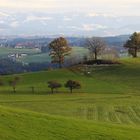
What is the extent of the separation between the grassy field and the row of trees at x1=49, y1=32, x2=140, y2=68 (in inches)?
298

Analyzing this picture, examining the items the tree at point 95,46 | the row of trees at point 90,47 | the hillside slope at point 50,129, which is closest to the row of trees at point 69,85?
the row of trees at point 90,47

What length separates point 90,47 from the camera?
126375mm

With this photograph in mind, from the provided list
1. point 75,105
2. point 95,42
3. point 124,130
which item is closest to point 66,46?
point 95,42

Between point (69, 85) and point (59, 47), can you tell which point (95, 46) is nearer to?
point (59, 47)

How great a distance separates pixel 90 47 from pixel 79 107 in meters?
66.8

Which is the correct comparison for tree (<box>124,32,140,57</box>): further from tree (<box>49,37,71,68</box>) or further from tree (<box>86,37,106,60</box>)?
tree (<box>49,37,71,68</box>)

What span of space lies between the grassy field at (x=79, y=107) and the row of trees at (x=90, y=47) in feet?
24.9

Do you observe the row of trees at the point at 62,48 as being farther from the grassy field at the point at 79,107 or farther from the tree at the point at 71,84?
the tree at the point at 71,84

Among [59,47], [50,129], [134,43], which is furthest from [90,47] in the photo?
[50,129]

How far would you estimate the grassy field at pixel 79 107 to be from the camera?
25.6m

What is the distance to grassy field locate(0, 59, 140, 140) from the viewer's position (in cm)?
2562

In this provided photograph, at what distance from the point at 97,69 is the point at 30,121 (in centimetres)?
8047

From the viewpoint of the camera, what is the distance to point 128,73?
3974 inches

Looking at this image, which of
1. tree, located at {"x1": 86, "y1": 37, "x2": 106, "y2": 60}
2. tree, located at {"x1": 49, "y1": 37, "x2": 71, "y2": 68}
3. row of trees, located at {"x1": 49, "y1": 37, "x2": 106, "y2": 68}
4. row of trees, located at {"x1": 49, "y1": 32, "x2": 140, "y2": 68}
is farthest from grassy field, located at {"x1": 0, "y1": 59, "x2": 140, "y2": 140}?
tree, located at {"x1": 49, "y1": 37, "x2": 71, "y2": 68}
